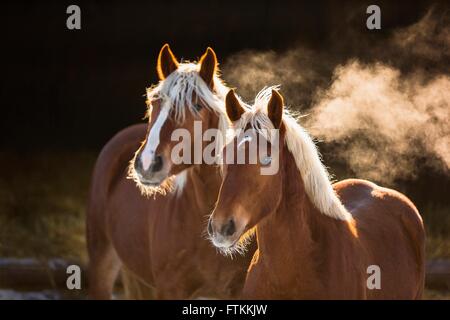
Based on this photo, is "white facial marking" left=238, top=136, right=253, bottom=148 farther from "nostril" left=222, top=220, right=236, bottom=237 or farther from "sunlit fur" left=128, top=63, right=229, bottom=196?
"sunlit fur" left=128, top=63, right=229, bottom=196

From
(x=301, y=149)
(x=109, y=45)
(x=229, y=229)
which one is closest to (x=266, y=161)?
(x=301, y=149)

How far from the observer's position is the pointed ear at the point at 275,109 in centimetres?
420

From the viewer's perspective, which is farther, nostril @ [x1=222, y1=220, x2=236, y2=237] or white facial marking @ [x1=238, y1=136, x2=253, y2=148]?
white facial marking @ [x1=238, y1=136, x2=253, y2=148]

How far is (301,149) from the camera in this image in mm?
4270

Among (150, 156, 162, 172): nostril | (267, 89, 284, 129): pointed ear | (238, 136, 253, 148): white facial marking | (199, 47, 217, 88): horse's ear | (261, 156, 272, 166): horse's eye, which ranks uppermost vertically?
(199, 47, 217, 88): horse's ear

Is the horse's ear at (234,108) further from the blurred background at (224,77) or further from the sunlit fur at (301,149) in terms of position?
the blurred background at (224,77)

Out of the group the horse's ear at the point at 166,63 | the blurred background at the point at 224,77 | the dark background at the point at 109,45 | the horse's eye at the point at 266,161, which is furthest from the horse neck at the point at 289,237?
the dark background at the point at 109,45

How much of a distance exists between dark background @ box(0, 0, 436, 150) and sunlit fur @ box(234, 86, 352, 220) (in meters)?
3.20

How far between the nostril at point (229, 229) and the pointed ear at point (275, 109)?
500 mm

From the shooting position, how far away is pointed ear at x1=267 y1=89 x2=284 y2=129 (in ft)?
13.8

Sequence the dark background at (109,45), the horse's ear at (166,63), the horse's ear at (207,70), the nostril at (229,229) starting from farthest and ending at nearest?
the dark background at (109,45) < the horse's ear at (166,63) < the horse's ear at (207,70) < the nostril at (229,229)

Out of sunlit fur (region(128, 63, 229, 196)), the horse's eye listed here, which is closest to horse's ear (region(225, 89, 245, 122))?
the horse's eye

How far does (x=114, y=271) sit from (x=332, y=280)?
2.75m

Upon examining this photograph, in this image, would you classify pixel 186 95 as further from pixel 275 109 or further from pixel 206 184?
pixel 275 109
